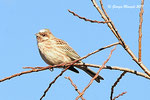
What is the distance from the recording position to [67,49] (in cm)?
847

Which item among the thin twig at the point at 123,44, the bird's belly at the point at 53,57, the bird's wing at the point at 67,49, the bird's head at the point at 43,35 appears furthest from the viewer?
the bird's head at the point at 43,35

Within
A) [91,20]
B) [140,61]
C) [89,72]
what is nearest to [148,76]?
[140,61]

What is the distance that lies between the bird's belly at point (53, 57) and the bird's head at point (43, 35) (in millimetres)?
684

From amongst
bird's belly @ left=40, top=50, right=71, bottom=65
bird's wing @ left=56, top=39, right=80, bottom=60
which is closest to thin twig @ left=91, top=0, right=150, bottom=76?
bird's belly @ left=40, top=50, right=71, bottom=65

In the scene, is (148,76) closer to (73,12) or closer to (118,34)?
(118,34)

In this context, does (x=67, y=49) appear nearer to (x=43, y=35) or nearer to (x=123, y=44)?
(x=43, y=35)

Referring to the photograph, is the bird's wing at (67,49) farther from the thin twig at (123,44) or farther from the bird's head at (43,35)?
the thin twig at (123,44)

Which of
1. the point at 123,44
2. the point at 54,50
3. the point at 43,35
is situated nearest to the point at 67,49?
the point at 54,50

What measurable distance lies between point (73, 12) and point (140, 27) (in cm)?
82

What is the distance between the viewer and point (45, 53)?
7.77 metres

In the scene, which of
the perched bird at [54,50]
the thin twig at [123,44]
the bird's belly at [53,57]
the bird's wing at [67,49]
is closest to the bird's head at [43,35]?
the perched bird at [54,50]

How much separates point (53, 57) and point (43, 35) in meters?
1.12

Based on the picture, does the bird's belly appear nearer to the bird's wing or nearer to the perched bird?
the perched bird

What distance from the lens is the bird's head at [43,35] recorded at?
331 inches
